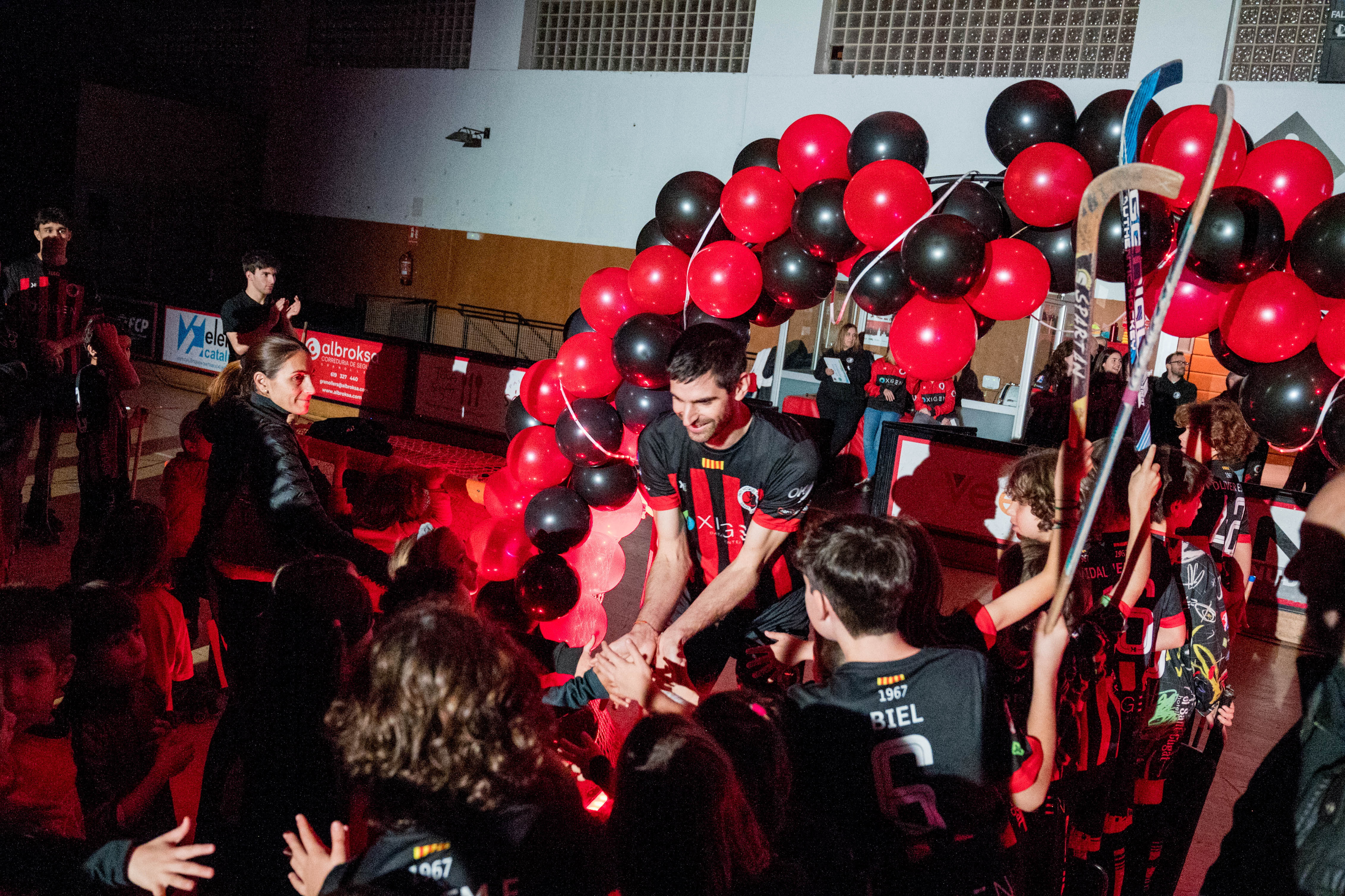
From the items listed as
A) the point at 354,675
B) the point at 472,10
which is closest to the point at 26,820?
the point at 354,675

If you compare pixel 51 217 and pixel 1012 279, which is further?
pixel 51 217

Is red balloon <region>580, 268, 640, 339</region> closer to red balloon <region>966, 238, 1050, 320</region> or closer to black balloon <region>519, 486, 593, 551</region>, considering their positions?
black balloon <region>519, 486, 593, 551</region>

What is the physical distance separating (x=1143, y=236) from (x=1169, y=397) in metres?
5.86

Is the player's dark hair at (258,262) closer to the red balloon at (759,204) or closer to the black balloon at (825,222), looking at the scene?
the red balloon at (759,204)

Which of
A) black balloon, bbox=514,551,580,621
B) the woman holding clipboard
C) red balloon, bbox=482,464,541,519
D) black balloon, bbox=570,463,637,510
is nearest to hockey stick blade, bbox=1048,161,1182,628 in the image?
black balloon, bbox=570,463,637,510

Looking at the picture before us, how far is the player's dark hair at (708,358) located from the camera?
2988 millimetres

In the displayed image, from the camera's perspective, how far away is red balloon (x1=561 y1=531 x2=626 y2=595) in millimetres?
4984

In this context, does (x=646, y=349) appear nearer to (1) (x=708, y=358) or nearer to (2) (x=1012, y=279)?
(1) (x=708, y=358)

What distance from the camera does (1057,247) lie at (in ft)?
12.0

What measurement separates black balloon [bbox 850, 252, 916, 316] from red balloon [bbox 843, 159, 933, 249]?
0.18m

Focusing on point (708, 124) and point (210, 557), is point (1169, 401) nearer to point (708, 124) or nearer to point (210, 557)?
point (210, 557)

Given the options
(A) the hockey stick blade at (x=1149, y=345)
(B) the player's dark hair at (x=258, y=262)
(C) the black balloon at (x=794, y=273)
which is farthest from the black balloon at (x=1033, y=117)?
(B) the player's dark hair at (x=258, y=262)

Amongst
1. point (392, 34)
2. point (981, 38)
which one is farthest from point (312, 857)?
point (392, 34)

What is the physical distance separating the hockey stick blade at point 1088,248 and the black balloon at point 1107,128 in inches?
52.4
